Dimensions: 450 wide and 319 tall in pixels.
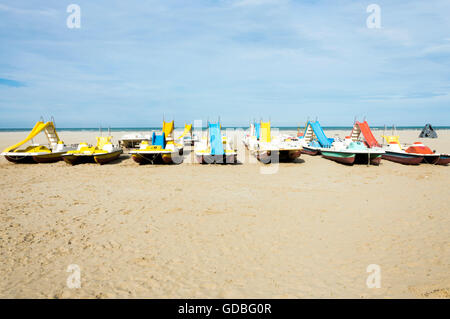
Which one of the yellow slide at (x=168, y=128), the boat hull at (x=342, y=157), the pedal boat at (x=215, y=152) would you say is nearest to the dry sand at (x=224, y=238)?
the boat hull at (x=342, y=157)

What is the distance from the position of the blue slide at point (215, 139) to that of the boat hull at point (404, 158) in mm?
10228

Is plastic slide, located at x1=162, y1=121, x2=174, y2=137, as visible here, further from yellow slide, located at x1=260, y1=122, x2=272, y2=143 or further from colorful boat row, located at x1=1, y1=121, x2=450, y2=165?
yellow slide, located at x1=260, y1=122, x2=272, y2=143

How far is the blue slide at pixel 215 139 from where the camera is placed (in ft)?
46.5

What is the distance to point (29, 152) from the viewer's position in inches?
560

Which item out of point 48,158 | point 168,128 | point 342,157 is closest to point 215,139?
point 168,128

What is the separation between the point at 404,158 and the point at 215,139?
10781 millimetres

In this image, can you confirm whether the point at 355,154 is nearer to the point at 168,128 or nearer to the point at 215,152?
the point at 215,152

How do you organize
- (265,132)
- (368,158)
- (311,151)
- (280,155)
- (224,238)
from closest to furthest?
(224,238) → (368,158) → (280,155) → (265,132) → (311,151)

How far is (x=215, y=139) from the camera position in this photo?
1485cm

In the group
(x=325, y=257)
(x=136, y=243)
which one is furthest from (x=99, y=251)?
(x=325, y=257)

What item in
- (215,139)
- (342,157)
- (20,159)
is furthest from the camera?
(215,139)

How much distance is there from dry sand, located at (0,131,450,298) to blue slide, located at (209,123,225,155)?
415 centimetres
